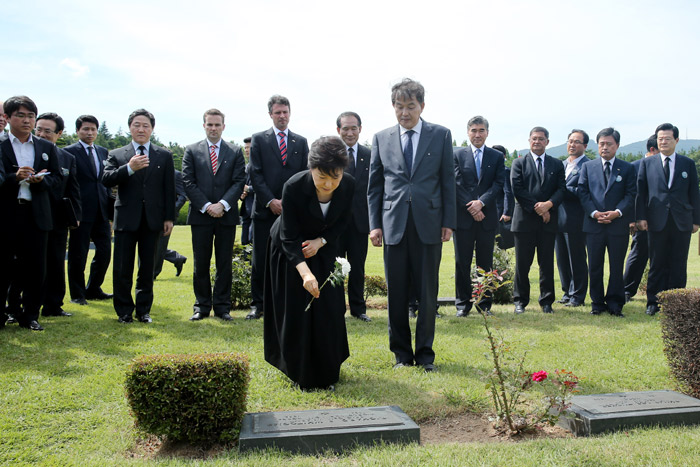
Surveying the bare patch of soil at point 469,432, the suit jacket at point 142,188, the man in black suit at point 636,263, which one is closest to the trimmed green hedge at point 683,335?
the bare patch of soil at point 469,432

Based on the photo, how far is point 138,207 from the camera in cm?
725

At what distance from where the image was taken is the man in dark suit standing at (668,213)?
8.30 metres

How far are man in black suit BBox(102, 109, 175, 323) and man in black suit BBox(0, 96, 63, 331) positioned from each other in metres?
0.84

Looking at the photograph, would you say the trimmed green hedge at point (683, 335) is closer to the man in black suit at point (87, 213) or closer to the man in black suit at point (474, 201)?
the man in black suit at point (474, 201)

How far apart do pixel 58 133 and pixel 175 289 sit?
3627 mm

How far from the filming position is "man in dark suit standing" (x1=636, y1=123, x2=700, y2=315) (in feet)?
27.2

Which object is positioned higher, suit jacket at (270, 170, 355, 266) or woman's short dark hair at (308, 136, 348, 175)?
woman's short dark hair at (308, 136, 348, 175)

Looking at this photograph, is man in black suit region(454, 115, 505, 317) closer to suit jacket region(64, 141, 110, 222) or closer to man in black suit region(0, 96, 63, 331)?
man in black suit region(0, 96, 63, 331)

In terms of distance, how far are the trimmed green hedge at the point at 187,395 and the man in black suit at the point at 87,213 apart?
219 inches

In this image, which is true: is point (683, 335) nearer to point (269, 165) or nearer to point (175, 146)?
point (269, 165)

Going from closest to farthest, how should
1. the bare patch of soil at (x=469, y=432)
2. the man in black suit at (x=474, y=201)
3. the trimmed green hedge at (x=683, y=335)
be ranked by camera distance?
the bare patch of soil at (x=469, y=432), the trimmed green hedge at (x=683, y=335), the man in black suit at (x=474, y=201)

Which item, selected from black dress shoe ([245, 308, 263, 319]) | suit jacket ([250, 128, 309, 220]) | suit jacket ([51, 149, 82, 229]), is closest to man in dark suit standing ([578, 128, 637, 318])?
suit jacket ([250, 128, 309, 220])

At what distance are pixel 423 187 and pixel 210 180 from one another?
11.8ft

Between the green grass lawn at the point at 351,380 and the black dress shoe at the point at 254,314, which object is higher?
the black dress shoe at the point at 254,314
